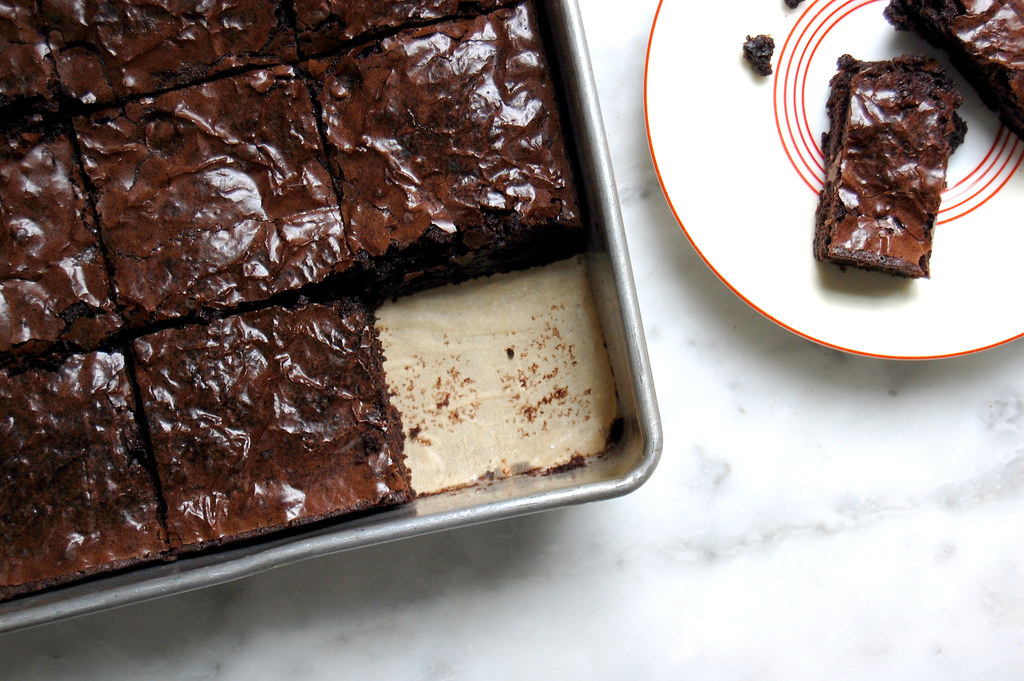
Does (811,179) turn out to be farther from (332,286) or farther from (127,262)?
(127,262)

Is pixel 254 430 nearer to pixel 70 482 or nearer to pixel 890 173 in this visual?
pixel 70 482

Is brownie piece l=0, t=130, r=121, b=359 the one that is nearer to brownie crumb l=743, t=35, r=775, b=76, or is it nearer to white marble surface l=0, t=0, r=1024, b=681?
white marble surface l=0, t=0, r=1024, b=681

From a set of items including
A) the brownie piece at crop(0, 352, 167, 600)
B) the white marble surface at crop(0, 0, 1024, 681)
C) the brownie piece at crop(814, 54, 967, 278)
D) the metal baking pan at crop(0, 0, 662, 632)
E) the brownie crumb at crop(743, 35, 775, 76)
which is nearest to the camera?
the metal baking pan at crop(0, 0, 662, 632)

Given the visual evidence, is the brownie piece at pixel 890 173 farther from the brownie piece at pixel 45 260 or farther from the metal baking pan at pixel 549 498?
the brownie piece at pixel 45 260

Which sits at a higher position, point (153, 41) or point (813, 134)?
point (153, 41)

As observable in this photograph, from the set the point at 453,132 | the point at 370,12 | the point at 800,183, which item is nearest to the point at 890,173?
the point at 800,183

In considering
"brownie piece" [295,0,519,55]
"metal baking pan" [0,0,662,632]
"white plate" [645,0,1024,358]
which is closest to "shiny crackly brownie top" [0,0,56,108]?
"brownie piece" [295,0,519,55]

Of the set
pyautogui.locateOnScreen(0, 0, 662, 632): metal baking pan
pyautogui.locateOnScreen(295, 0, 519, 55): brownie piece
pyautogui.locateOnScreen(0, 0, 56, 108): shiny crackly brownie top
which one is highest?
pyautogui.locateOnScreen(0, 0, 56, 108): shiny crackly brownie top
